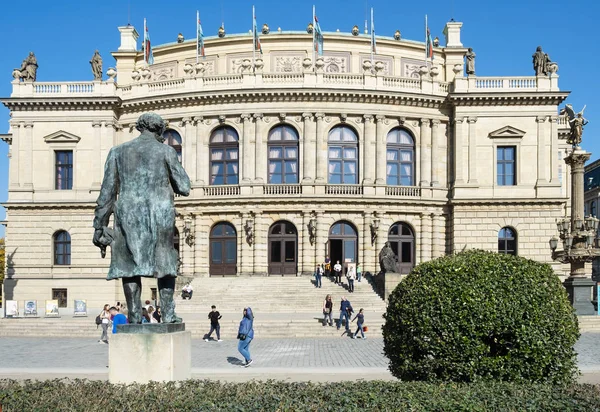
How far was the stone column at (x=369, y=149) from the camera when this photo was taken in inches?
1857

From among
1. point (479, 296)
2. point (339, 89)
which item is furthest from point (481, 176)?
point (479, 296)

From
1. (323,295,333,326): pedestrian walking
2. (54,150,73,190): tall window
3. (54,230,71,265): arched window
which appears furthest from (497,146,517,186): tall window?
(54,230,71,265): arched window

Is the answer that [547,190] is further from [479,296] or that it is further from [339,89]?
[479,296]

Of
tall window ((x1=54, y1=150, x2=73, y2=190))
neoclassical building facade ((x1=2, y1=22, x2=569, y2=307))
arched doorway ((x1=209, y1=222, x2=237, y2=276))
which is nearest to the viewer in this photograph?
neoclassical building facade ((x1=2, y1=22, x2=569, y2=307))

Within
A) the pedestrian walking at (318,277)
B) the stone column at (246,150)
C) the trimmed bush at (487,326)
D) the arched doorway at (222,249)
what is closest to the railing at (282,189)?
the stone column at (246,150)

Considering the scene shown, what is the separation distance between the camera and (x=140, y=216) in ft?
31.8

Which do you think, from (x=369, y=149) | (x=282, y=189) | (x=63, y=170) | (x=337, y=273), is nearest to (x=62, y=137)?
(x=63, y=170)

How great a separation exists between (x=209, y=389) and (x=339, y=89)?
38898 mm

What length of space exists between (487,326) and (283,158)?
37.7 meters

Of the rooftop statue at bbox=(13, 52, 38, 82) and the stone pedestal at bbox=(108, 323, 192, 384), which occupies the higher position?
the rooftop statue at bbox=(13, 52, 38, 82)

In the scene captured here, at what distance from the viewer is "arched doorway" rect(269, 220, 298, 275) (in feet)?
154

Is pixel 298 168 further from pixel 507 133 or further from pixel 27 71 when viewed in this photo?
pixel 27 71

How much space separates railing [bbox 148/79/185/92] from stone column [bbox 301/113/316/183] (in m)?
9.37

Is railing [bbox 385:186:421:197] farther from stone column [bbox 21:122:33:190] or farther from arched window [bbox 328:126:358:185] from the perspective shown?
stone column [bbox 21:122:33:190]
